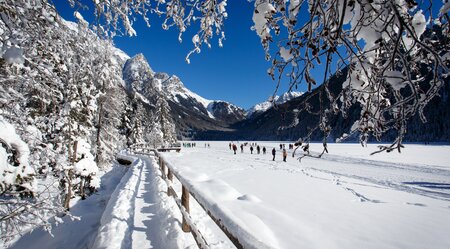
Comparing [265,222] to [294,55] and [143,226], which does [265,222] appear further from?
[294,55]

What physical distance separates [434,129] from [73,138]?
111173 mm

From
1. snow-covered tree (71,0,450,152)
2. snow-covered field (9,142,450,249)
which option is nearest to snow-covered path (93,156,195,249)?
snow-covered field (9,142,450,249)

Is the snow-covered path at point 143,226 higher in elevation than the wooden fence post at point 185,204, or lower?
lower

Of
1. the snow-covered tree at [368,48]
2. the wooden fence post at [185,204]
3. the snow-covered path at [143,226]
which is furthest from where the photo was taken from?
the wooden fence post at [185,204]

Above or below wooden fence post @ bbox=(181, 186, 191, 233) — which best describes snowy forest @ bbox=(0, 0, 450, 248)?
above

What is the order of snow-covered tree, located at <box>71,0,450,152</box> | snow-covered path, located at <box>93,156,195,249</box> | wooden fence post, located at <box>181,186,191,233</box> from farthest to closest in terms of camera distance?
wooden fence post, located at <box>181,186,191,233</box> < snow-covered path, located at <box>93,156,195,249</box> < snow-covered tree, located at <box>71,0,450,152</box>

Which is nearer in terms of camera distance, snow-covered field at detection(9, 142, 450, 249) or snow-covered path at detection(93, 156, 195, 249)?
snow-covered path at detection(93, 156, 195, 249)

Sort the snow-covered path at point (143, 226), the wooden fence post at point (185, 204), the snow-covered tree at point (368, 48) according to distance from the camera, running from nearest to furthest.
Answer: the snow-covered tree at point (368, 48)
the snow-covered path at point (143, 226)
the wooden fence post at point (185, 204)

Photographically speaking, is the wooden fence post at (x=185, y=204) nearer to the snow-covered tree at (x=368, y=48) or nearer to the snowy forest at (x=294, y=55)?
the snowy forest at (x=294, y=55)

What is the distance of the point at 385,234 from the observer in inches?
245

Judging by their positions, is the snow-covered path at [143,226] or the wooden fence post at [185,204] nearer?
the snow-covered path at [143,226]

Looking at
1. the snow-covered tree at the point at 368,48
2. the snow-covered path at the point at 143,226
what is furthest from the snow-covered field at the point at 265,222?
the snow-covered tree at the point at 368,48

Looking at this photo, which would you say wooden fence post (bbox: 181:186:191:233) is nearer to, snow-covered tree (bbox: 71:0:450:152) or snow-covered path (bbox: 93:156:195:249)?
snow-covered path (bbox: 93:156:195:249)

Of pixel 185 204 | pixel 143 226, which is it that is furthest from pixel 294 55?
pixel 143 226
